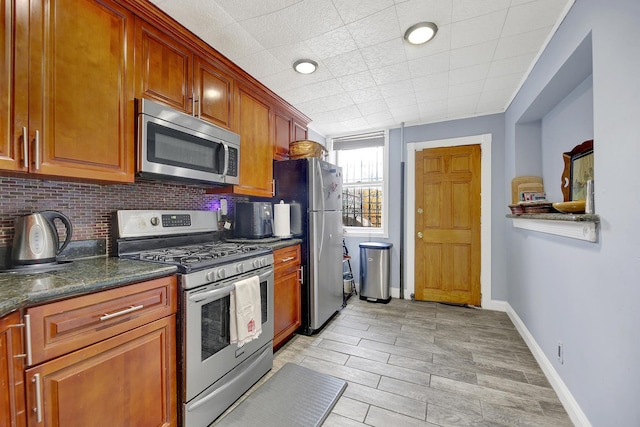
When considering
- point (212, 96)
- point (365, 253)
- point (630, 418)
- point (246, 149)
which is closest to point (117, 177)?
point (212, 96)

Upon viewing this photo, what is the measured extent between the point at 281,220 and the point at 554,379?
2437 millimetres

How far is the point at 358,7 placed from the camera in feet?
5.39

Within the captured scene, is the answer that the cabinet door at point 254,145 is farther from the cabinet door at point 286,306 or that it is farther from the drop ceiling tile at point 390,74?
the drop ceiling tile at point 390,74

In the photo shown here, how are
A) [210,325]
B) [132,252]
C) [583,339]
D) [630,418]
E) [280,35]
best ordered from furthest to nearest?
1. [280,35]
2. [132,252]
3. [210,325]
4. [583,339]
5. [630,418]

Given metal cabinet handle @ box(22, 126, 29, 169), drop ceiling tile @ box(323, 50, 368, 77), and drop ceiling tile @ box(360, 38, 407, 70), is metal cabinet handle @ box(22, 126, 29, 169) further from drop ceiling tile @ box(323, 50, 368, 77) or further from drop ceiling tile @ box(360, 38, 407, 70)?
drop ceiling tile @ box(360, 38, 407, 70)

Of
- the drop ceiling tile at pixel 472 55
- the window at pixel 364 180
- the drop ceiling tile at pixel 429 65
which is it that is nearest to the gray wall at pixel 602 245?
the drop ceiling tile at pixel 472 55

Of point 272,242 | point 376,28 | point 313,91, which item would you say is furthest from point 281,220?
point 376,28

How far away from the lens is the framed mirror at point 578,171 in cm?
180

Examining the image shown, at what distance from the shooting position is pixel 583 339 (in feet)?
4.89

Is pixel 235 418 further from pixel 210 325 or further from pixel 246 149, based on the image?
pixel 246 149

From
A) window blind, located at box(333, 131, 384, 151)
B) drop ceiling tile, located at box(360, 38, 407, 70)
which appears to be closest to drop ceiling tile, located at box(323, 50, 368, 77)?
drop ceiling tile, located at box(360, 38, 407, 70)

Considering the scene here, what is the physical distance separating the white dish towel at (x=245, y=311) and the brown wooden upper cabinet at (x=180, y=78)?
1292mm

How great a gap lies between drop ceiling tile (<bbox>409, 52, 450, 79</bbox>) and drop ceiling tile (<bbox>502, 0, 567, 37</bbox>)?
433 mm

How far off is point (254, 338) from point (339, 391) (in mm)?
698
